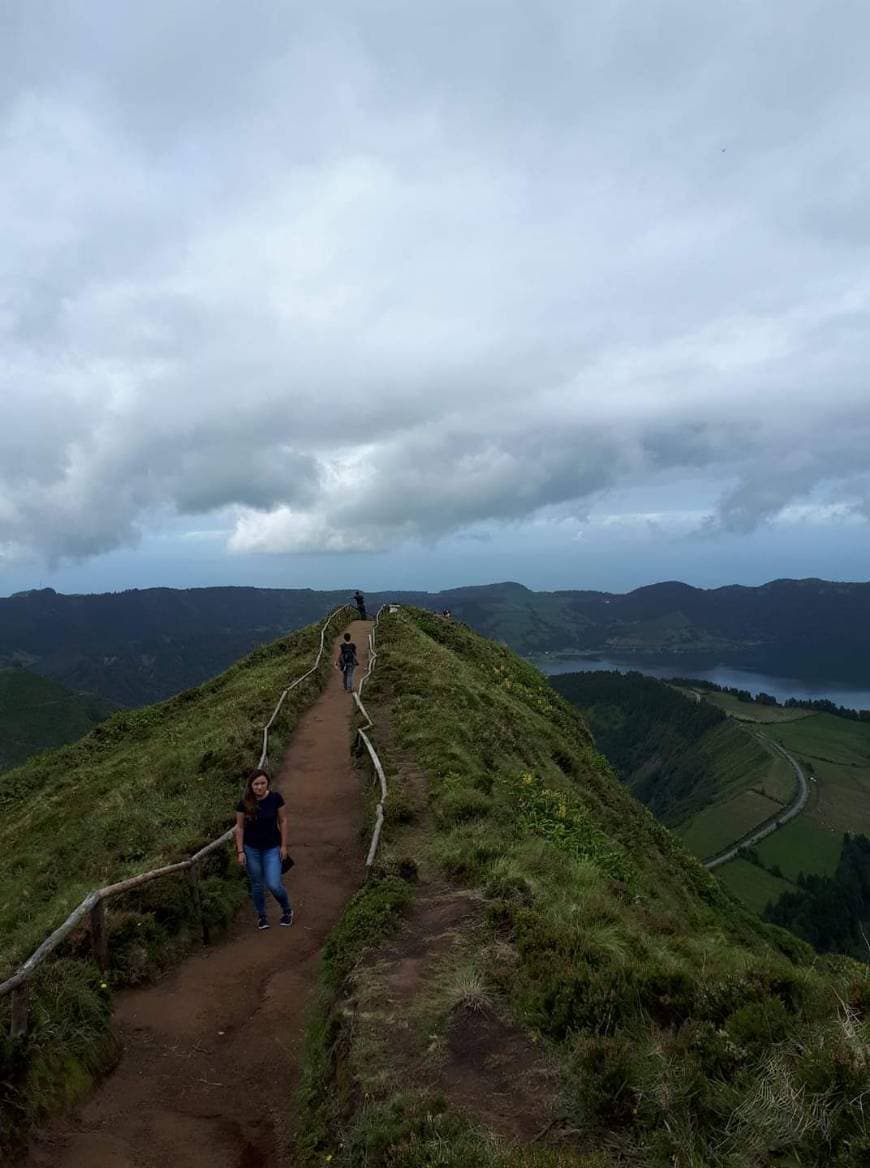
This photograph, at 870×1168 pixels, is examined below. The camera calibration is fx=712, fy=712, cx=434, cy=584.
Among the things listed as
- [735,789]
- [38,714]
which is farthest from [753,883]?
[38,714]

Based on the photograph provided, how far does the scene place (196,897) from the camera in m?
12.1

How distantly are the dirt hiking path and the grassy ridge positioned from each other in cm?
39

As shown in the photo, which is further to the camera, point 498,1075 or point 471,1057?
point 471,1057

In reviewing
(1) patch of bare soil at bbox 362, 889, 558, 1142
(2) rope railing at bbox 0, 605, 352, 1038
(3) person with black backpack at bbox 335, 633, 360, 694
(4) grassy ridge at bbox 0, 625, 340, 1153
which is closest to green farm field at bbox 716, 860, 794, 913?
(3) person with black backpack at bbox 335, 633, 360, 694

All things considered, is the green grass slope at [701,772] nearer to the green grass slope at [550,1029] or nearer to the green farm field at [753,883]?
the green farm field at [753,883]

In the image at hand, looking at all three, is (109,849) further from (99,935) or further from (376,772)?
(99,935)

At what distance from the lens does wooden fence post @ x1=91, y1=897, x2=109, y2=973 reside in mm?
9891

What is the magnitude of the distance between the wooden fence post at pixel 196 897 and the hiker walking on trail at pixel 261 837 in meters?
0.91

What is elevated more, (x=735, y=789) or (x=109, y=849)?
(x=109, y=849)

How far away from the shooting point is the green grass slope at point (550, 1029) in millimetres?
5457

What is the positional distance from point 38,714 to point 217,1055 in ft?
608

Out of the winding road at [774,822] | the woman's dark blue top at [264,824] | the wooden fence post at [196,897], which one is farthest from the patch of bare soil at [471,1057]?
the winding road at [774,822]

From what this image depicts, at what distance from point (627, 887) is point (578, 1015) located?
6488 mm

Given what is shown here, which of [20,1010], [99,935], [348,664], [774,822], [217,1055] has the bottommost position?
[774,822]
